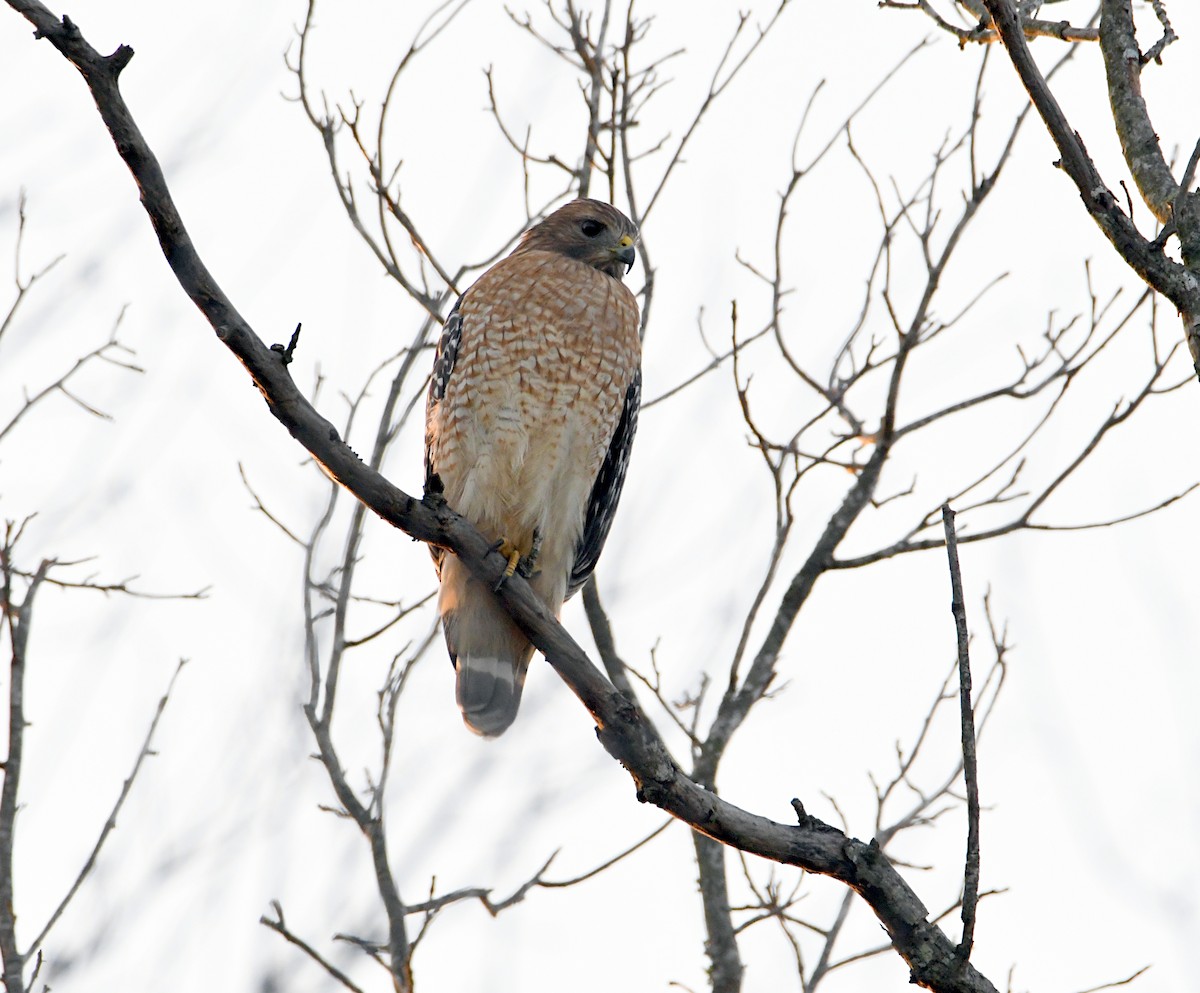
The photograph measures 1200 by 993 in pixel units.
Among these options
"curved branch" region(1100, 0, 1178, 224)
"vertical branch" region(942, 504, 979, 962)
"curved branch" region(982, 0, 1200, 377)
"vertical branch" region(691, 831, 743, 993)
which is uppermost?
"curved branch" region(1100, 0, 1178, 224)

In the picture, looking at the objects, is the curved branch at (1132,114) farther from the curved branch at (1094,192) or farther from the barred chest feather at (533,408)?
the barred chest feather at (533,408)

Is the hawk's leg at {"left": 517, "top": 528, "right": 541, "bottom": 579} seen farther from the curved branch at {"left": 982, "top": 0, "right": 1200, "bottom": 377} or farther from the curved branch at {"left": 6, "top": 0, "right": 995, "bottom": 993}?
the curved branch at {"left": 982, "top": 0, "right": 1200, "bottom": 377}

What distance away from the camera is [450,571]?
5195 mm

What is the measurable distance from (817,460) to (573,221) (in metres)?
1.58

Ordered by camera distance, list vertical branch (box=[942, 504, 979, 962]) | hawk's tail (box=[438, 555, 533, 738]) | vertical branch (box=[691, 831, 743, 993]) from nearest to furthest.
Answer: vertical branch (box=[942, 504, 979, 962]), vertical branch (box=[691, 831, 743, 993]), hawk's tail (box=[438, 555, 533, 738])

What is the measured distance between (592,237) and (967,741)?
357 centimetres

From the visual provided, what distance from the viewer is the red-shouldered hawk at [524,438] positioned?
4969mm

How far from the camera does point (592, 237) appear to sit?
5781mm

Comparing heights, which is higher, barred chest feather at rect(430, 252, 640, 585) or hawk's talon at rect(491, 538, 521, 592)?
barred chest feather at rect(430, 252, 640, 585)

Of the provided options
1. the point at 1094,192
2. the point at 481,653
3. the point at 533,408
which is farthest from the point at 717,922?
the point at 1094,192

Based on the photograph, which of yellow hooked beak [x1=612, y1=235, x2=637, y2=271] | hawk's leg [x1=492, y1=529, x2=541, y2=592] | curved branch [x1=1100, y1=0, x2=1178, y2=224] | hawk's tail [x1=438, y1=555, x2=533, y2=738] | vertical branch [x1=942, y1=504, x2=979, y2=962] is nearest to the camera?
vertical branch [x1=942, y1=504, x2=979, y2=962]

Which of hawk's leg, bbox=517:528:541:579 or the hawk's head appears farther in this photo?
the hawk's head

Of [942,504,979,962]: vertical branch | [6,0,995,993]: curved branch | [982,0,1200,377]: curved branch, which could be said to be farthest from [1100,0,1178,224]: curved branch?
[6,0,995,993]: curved branch

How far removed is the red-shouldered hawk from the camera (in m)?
4.97
